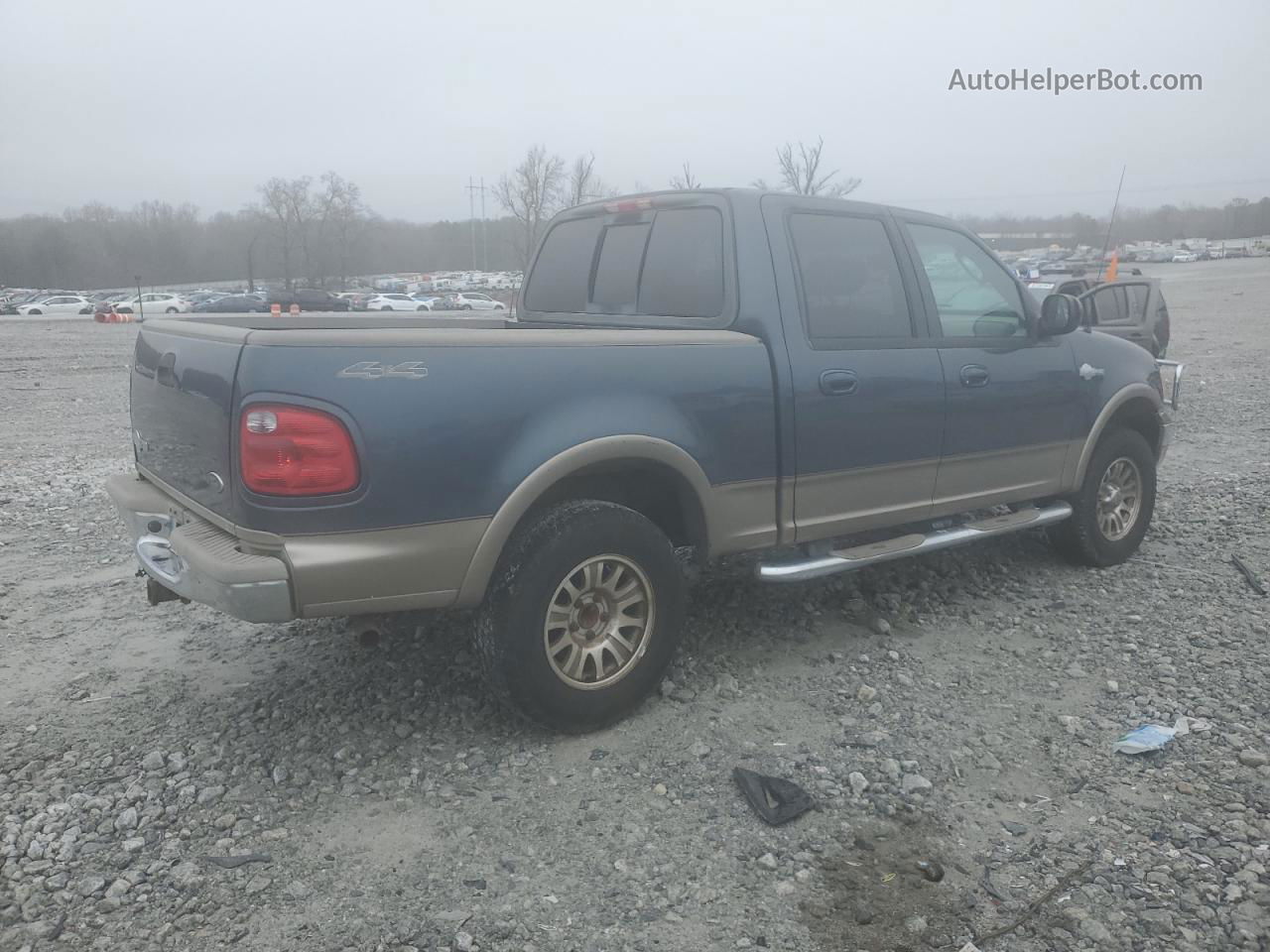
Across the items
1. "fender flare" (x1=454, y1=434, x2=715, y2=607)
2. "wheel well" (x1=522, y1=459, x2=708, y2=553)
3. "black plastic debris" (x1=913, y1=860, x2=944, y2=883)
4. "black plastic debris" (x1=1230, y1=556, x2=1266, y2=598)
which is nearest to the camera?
"black plastic debris" (x1=913, y1=860, x2=944, y2=883)

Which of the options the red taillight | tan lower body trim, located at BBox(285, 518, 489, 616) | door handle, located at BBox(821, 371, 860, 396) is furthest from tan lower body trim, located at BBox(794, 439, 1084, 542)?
the red taillight

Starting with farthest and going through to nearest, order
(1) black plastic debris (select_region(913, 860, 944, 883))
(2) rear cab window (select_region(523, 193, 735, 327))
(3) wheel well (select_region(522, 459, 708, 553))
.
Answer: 1. (2) rear cab window (select_region(523, 193, 735, 327))
2. (3) wheel well (select_region(522, 459, 708, 553))
3. (1) black plastic debris (select_region(913, 860, 944, 883))

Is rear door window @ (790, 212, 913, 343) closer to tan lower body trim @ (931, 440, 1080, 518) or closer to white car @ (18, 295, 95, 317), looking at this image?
tan lower body trim @ (931, 440, 1080, 518)

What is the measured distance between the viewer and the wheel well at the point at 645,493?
376 centimetres

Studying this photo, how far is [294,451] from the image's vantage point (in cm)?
310

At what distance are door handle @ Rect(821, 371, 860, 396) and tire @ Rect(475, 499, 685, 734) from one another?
1.01 metres

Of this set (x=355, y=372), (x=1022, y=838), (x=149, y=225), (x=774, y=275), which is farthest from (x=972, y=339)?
(x=149, y=225)

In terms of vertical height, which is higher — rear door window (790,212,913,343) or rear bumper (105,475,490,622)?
rear door window (790,212,913,343)

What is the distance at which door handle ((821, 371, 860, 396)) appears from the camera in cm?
425

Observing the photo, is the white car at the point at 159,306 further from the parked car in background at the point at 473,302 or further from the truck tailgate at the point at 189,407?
the truck tailgate at the point at 189,407

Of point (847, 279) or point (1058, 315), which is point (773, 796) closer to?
point (847, 279)

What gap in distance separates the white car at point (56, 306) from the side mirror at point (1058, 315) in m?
62.8

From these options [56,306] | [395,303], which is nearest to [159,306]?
[56,306]

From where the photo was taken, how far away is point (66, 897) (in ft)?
9.39
